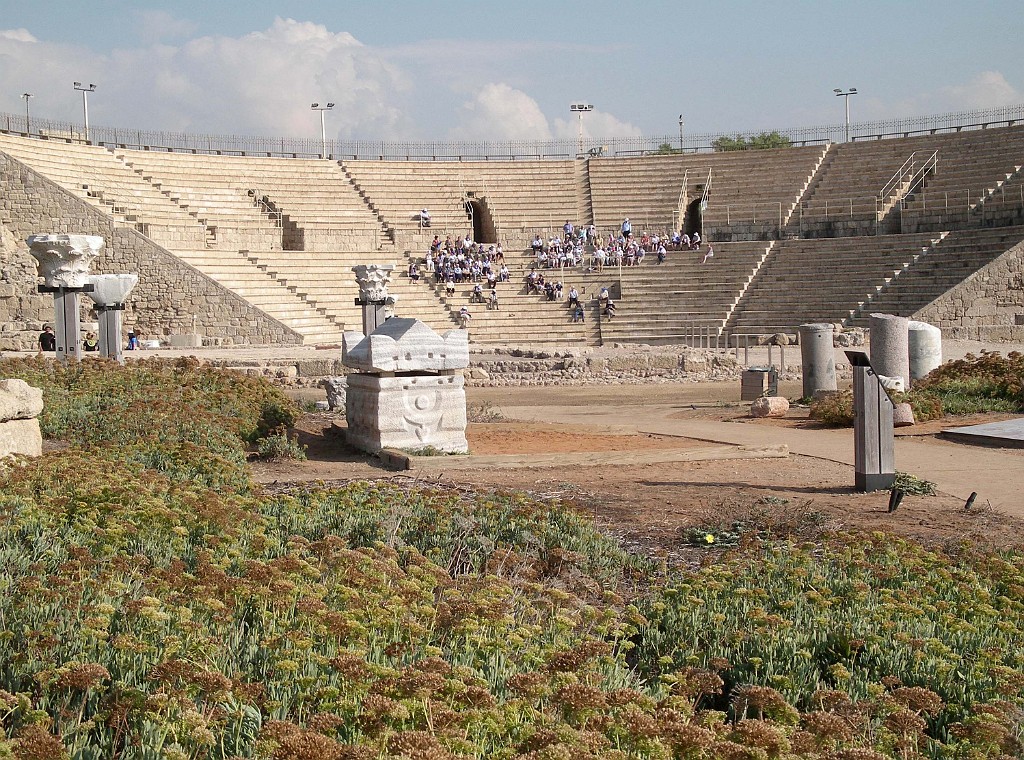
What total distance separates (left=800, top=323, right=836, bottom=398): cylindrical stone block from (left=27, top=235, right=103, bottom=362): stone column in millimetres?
11870

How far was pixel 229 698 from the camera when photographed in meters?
3.01

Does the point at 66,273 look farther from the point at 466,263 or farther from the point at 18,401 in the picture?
the point at 466,263

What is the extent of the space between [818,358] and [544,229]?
25492 millimetres

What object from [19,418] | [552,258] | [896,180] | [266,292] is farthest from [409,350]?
[896,180]

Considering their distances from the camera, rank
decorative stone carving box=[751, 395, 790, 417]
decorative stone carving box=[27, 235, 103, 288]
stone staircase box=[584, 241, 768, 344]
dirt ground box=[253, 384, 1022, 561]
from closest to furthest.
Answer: dirt ground box=[253, 384, 1022, 561] → decorative stone carving box=[751, 395, 790, 417] → decorative stone carving box=[27, 235, 103, 288] → stone staircase box=[584, 241, 768, 344]

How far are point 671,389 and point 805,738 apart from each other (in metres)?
18.7

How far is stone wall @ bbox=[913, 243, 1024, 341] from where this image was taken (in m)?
29.9

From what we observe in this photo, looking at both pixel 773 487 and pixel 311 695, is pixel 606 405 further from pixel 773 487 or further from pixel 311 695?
pixel 311 695

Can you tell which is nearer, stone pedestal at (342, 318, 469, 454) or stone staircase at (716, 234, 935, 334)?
stone pedestal at (342, 318, 469, 454)

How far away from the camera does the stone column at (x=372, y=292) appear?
81.6 feet

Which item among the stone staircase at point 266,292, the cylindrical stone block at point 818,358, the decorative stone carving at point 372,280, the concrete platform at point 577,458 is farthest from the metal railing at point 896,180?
the concrete platform at point 577,458

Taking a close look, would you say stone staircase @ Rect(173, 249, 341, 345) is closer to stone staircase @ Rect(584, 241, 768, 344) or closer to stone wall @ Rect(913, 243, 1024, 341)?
stone staircase @ Rect(584, 241, 768, 344)

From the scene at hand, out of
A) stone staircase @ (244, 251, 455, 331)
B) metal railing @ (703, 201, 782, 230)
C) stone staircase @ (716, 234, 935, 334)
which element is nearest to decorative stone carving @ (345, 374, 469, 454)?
stone staircase @ (244, 251, 455, 331)

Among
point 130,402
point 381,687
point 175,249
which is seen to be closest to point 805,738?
point 381,687
